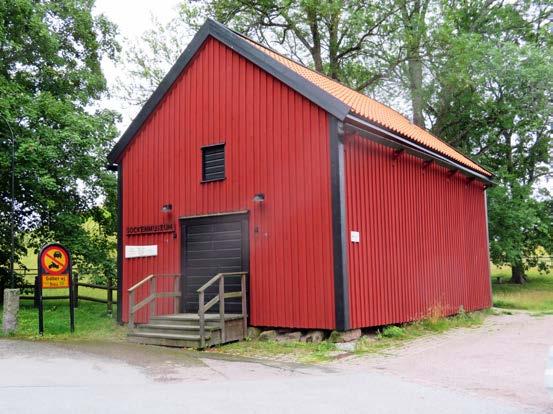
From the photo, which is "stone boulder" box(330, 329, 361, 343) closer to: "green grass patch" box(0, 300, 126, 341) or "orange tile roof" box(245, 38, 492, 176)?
"orange tile roof" box(245, 38, 492, 176)

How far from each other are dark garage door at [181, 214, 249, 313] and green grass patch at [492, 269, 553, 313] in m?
11.4

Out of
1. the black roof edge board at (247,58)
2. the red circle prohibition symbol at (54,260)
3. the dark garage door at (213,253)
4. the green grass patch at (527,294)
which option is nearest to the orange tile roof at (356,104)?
the black roof edge board at (247,58)

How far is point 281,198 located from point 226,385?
517 centimetres

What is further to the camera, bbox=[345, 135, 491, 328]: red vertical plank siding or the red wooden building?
bbox=[345, 135, 491, 328]: red vertical plank siding

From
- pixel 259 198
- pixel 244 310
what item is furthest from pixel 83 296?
pixel 259 198

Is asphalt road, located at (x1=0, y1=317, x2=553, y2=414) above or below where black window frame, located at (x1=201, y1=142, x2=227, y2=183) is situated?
below

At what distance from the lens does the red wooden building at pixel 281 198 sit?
1118 centimetres

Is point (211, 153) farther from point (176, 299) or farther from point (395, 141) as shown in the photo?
point (395, 141)

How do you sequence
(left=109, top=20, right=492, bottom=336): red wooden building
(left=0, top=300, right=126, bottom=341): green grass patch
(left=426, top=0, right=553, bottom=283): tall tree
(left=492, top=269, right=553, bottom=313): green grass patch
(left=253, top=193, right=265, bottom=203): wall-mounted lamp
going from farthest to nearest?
(left=426, top=0, right=553, bottom=283): tall tree → (left=492, top=269, right=553, bottom=313): green grass patch → (left=0, top=300, right=126, bottom=341): green grass patch → (left=253, top=193, right=265, bottom=203): wall-mounted lamp → (left=109, top=20, right=492, bottom=336): red wooden building

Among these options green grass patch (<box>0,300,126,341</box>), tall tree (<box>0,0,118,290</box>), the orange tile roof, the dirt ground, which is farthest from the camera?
tall tree (<box>0,0,118,290</box>)

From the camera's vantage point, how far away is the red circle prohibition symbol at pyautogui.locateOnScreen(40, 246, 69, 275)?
12.4m

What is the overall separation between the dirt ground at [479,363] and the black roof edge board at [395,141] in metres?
4.14

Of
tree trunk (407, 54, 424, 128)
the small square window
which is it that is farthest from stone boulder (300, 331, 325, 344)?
tree trunk (407, 54, 424, 128)

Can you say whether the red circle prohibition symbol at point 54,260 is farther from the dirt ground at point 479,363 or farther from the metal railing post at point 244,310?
the dirt ground at point 479,363
